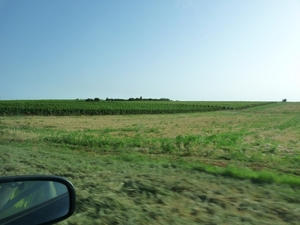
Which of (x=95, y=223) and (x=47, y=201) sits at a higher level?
(x=47, y=201)

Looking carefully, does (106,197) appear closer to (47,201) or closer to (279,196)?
(47,201)

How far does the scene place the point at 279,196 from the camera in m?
4.94

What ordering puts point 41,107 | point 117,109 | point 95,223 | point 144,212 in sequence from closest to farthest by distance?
point 95,223 → point 144,212 → point 41,107 → point 117,109

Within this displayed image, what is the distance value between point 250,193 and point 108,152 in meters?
8.41

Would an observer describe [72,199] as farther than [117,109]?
No

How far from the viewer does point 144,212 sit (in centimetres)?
411

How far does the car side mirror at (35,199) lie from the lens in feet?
8.70

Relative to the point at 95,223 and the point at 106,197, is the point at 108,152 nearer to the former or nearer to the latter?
the point at 106,197

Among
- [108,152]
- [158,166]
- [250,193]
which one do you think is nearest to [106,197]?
[250,193]

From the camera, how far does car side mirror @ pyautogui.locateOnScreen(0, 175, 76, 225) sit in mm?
2652

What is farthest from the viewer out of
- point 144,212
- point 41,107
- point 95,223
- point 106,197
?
point 41,107

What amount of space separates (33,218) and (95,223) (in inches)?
51.3

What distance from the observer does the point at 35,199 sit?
2932 mm

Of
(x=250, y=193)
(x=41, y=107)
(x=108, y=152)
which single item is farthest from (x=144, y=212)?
(x=41, y=107)
